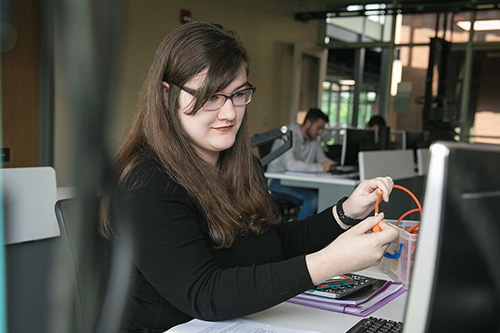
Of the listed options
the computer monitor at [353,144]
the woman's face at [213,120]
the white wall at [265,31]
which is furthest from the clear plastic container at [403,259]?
the white wall at [265,31]

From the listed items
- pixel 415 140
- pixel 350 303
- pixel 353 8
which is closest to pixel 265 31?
pixel 353 8

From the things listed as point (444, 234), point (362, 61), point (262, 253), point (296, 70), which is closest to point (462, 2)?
point (362, 61)

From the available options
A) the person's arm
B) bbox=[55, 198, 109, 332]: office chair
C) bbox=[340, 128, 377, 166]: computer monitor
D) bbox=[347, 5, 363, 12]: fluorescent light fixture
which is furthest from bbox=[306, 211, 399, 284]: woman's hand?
bbox=[347, 5, 363, 12]: fluorescent light fixture

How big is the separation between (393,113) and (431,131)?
4.92 ft

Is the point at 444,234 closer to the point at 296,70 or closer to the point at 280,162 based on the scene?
the point at 280,162

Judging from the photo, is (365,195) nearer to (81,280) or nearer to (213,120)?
(213,120)

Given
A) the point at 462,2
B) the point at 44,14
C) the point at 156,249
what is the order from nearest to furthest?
the point at 44,14
the point at 156,249
the point at 462,2

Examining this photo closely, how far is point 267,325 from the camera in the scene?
95 centimetres

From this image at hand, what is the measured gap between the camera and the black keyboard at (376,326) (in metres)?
0.88

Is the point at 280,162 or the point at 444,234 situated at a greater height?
the point at 444,234

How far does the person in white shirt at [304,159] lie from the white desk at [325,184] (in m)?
0.19

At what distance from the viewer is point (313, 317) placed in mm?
1012

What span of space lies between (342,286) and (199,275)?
0.38 metres

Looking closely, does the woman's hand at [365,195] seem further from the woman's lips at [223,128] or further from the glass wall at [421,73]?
the glass wall at [421,73]
